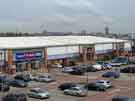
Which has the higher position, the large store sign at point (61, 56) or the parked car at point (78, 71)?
the large store sign at point (61, 56)

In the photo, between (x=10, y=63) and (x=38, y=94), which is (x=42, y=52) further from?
(x=38, y=94)

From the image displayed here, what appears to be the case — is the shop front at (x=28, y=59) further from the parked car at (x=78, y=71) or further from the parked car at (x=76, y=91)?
the parked car at (x=76, y=91)

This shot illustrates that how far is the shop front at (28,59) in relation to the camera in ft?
164

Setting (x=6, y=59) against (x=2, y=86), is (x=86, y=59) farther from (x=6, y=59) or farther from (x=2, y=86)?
(x=2, y=86)

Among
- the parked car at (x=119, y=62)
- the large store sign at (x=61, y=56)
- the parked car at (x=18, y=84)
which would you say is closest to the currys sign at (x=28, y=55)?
the large store sign at (x=61, y=56)

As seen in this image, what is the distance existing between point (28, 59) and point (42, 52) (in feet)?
11.1

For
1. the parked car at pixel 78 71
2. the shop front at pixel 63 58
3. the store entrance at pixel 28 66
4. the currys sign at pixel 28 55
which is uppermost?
the currys sign at pixel 28 55

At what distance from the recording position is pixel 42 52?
5406 centimetres

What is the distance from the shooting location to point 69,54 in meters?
60.5

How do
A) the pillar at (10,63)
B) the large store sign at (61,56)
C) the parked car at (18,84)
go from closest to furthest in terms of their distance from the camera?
the parked car at (18,84)
the pillar at (10,63)
the large store sign at (61,56)

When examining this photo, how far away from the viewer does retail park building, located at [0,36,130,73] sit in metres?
48.5

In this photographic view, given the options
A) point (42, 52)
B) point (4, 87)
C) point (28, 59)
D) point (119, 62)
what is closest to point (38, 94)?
point (4, 87)

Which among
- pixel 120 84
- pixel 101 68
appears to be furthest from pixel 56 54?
pixel 120 84

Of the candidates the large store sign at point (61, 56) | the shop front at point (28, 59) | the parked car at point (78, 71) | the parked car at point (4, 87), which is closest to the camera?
the parked car at point (4, 87)
